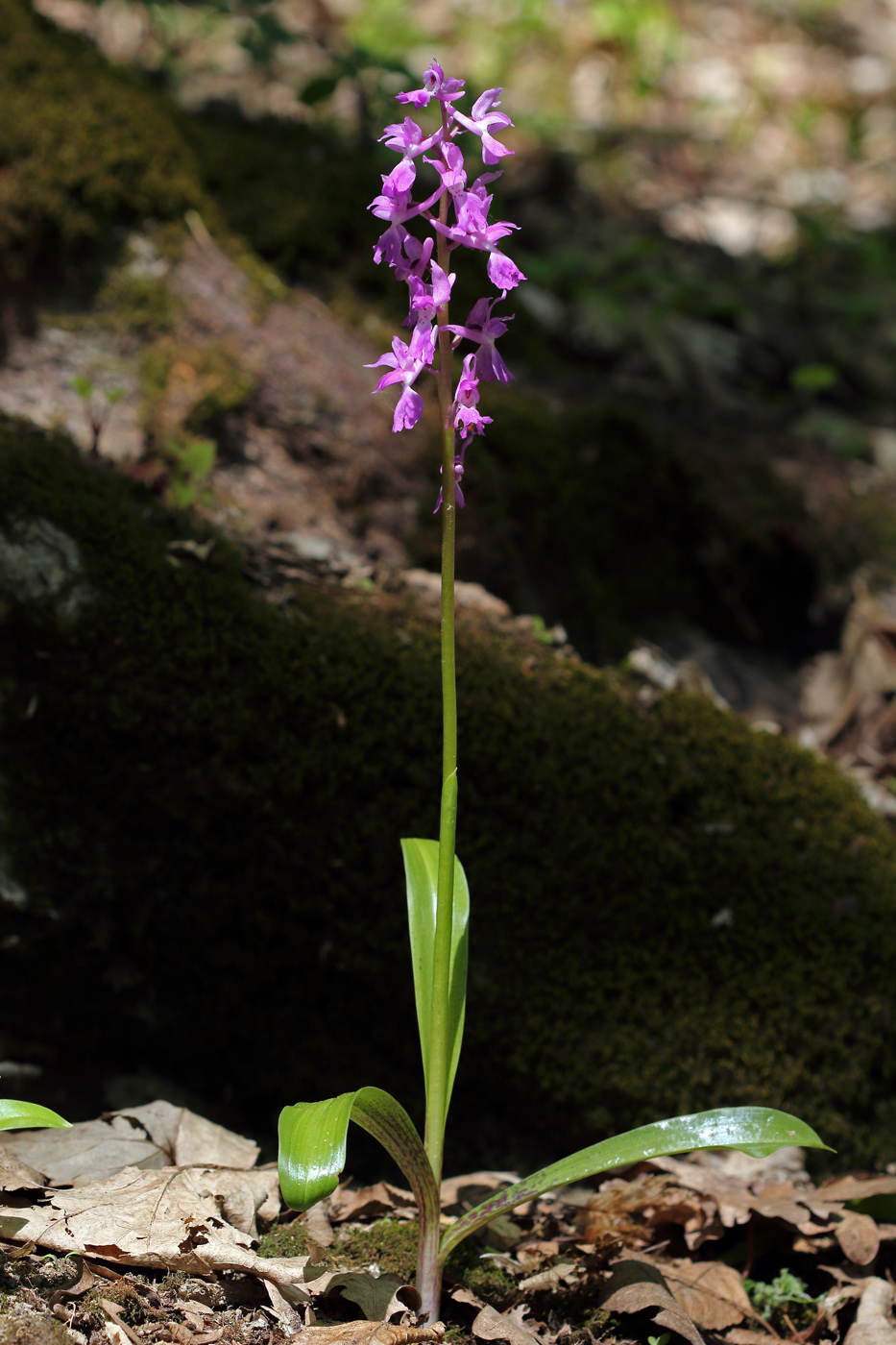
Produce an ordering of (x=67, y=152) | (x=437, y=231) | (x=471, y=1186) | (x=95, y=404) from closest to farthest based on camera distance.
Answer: (x=437, y=231)
(x=471, y=1186)
(x=95, y=404)
(x=67, y=152)

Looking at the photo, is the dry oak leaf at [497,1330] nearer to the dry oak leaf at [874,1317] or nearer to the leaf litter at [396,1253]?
the leaf litter at [396,1253]

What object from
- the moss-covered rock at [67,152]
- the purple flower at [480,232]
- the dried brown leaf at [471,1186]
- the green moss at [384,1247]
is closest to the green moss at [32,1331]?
the green moss at [384,1247]

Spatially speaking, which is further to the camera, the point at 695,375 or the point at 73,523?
the point at 695,375

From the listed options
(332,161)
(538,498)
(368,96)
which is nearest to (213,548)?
(538,498)

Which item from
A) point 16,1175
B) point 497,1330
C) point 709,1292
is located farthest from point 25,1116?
point 709,1292

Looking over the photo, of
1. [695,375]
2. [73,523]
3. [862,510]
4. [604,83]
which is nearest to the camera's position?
[73,523]

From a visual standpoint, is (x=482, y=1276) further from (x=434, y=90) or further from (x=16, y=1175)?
(x=434, y=90)

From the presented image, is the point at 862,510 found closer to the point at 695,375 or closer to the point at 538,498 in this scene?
the point at 695,375
